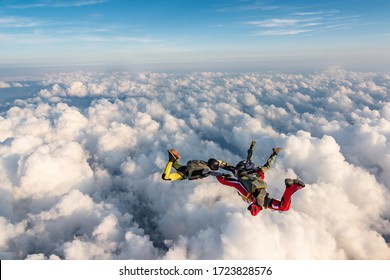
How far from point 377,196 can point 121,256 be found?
187 m

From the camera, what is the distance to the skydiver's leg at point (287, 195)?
7.69 m

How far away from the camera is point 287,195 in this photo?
26.9ft

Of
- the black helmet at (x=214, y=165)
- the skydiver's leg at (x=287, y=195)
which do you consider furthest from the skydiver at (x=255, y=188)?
the black helmet at (x=214, y=165)

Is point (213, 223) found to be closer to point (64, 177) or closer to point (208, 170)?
point (64, 177)

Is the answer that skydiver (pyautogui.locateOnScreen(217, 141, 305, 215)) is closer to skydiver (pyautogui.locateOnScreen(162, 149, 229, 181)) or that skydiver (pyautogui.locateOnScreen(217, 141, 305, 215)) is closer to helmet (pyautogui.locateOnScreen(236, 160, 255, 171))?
helmet (pyautogui.locateOnScreen(236, 160, 255, 171))

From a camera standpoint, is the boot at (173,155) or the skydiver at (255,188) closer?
the boot at (173,155)

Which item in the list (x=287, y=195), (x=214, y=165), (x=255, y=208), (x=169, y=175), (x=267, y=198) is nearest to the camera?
Result: (x=214, y=165)

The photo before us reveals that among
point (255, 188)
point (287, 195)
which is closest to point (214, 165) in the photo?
point (255, 188)

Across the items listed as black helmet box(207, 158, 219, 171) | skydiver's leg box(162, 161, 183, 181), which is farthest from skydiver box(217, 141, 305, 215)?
skydiver's leg box(162, 161, 183, 181)

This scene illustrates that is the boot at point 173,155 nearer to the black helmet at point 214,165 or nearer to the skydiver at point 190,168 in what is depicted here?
the skydiver at point 190,168

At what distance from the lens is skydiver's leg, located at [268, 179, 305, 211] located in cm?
769

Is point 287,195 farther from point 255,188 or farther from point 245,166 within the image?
point 245,166

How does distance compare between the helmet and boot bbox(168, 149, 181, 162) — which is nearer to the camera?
boot bbox(168, 149, 181, 162)

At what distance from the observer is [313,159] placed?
460 ft
